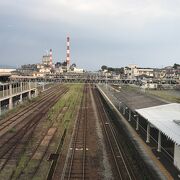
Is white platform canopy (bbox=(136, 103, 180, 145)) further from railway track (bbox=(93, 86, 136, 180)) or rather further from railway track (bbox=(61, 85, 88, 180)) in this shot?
railway track (bbox=(61, 85, 88, 180))

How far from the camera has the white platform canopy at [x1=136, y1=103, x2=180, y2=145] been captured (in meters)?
22.3

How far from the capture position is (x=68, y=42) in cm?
17388

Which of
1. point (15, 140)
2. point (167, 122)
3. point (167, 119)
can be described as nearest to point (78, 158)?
point (167, 122)

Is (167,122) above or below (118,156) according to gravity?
above

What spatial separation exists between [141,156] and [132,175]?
5.21 metres

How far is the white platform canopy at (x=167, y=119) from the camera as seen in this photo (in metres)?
22.3

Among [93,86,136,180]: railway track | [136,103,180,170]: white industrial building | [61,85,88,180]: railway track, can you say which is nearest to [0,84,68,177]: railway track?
[61,85,88,180]: railway track

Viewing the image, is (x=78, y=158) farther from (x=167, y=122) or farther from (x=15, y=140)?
(x=15, y=140)

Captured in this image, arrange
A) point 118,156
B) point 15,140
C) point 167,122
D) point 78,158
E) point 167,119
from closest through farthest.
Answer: point 78,158 → point 118,156 → point 167,122 → point 167,119 → point 15,140

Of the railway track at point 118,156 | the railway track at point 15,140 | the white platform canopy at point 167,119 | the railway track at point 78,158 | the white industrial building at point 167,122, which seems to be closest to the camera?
the railway track at point 78,158

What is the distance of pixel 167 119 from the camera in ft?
90.3

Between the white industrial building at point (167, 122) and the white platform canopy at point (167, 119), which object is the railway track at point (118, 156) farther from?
Answer: the white platform canopy at point (167, 119)

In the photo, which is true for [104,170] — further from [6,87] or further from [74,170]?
[6,87]

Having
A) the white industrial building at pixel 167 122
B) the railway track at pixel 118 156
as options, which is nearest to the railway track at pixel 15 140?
the railway track at pixel 118 156
